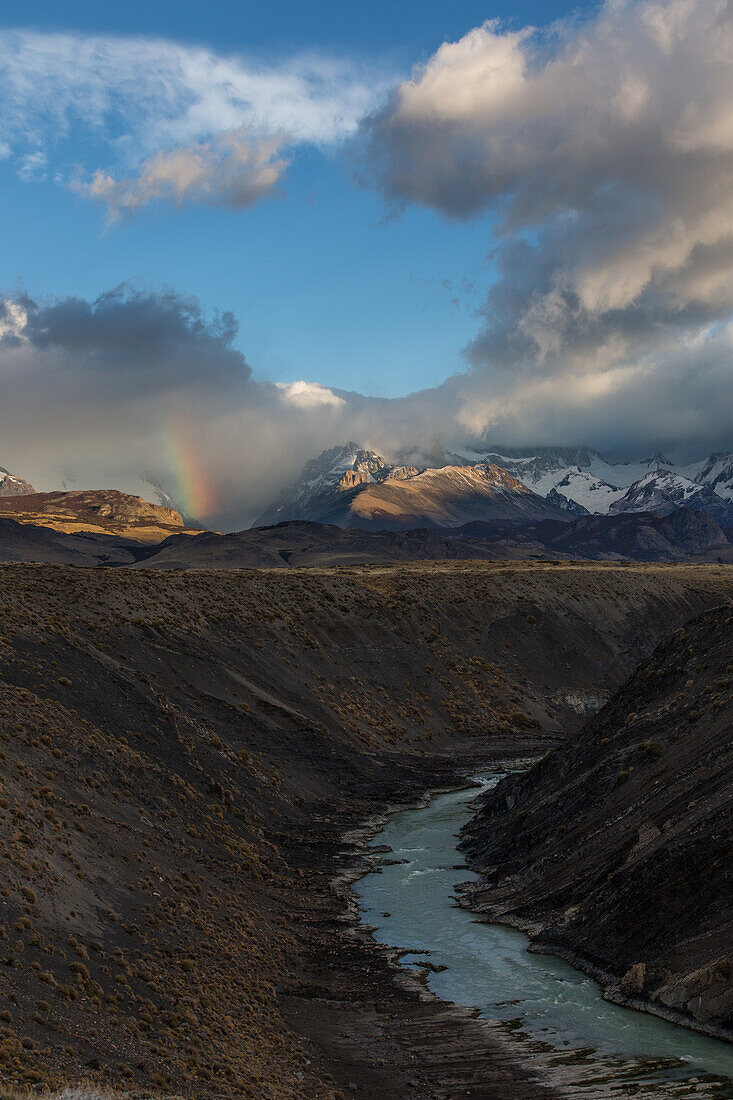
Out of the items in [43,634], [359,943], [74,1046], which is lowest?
[359,943]

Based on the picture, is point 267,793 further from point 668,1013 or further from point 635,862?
point 668,1013

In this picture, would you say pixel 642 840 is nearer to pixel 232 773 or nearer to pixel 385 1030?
pixel 385 1030

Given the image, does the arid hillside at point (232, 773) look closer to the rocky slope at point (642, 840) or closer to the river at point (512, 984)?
the river at point (512, 984)

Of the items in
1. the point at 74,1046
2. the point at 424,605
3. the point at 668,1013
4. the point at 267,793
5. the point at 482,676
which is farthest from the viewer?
the point at 424,605

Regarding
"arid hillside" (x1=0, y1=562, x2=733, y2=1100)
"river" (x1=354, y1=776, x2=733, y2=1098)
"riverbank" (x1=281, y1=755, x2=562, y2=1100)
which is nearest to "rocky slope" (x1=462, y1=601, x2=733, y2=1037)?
"river" (x1=354, y1=776, x2=733, y2=1098)

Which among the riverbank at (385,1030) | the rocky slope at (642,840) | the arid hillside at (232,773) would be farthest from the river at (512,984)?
the arid hillside at (232,773)

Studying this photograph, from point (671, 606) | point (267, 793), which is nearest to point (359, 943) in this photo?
point (267, 793)

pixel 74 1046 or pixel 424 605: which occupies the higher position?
pixel 424 605

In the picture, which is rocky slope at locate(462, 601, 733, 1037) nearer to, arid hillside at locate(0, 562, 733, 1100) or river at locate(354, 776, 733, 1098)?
river at locate(354, 776, 733, 1098)
